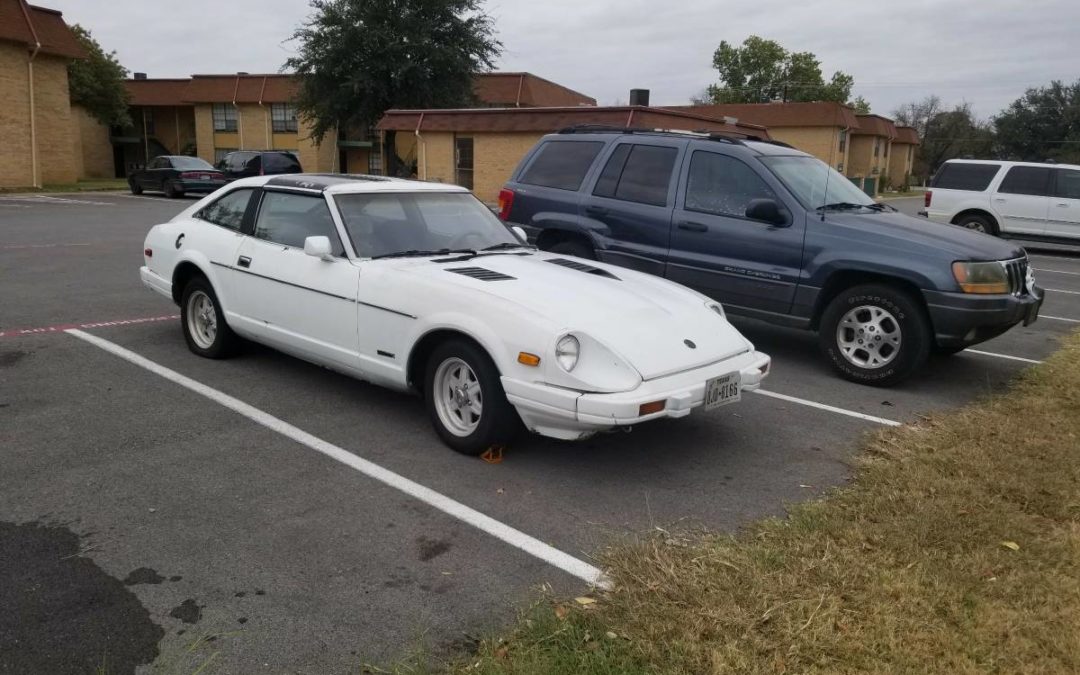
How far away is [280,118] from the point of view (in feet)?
143

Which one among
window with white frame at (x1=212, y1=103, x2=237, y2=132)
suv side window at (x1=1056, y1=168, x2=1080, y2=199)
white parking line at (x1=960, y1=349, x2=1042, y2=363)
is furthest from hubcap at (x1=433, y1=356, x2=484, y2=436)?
window with white frame at (x1=212, y1=103, x2=237, y2=132)

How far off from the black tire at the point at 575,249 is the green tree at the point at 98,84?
139 feet

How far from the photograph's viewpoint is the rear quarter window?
675 inches

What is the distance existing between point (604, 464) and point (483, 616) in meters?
1.73

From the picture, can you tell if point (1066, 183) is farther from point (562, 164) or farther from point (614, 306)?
point (614, 306)

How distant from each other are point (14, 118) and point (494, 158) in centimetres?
1778

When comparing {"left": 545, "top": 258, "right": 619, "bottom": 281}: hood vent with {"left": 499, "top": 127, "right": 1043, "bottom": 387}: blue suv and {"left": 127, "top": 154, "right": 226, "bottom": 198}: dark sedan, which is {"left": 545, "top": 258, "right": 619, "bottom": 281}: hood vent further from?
{"left": 127, "top": 154, "right": 226, "bottom": 198}: dark sedan

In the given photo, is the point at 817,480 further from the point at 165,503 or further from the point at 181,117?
the point at 181,117

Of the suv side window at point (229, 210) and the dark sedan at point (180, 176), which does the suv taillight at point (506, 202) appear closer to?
the suv side window at point (229, 210)

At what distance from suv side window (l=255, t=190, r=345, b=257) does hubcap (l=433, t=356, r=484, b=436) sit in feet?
3.95

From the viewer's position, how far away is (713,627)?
2986 mm

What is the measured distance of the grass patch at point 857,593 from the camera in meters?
2.85

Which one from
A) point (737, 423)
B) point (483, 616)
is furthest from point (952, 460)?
point (483, 616)

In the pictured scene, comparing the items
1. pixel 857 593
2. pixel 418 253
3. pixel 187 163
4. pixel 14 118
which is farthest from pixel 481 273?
pixel 14 118
